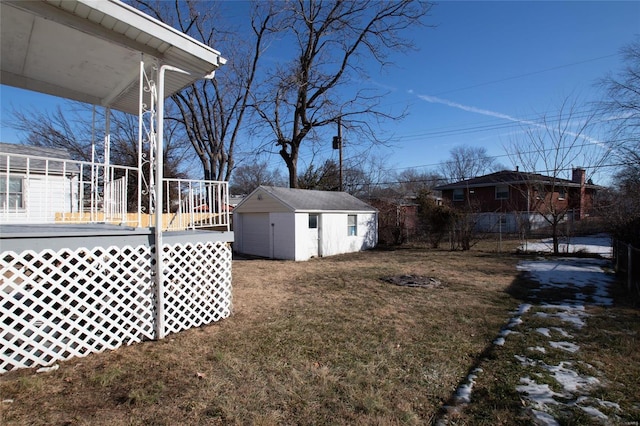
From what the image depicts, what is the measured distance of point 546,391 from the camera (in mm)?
3141

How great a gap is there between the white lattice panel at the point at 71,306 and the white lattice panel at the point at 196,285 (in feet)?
1.05

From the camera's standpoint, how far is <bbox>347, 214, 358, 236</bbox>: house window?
16.6 metres

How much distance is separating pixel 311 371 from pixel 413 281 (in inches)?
210

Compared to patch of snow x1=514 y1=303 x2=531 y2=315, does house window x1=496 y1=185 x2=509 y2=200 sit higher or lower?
higher

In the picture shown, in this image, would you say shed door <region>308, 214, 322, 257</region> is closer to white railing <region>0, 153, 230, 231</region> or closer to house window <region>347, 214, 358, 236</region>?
house window <region>347, 214, 358, 236</region>

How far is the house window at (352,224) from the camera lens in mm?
16647

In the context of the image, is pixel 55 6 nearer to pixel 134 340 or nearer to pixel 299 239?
pixel 134 340

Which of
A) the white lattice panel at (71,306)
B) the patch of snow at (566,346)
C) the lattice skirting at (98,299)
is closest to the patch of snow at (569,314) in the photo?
the patch of snow at (566,346)

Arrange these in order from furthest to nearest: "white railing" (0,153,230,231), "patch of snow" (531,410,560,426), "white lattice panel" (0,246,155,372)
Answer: "white railing" (0,153,230,231)
"white lattice panel" (0,246,155,372)
"patch of snow" (531,410,560,426)

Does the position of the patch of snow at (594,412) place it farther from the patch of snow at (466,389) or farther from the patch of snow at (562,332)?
the patch of snow at (562,332)

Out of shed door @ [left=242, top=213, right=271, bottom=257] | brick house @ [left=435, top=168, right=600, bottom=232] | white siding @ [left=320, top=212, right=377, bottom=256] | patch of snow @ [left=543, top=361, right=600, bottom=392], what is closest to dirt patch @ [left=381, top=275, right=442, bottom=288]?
patch of snow @ [left=543, top=361, right=600, bottom=392]

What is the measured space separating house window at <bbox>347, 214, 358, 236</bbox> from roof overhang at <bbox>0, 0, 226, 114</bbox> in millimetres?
11834

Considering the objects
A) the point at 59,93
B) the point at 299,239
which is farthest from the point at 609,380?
the point at 299,239

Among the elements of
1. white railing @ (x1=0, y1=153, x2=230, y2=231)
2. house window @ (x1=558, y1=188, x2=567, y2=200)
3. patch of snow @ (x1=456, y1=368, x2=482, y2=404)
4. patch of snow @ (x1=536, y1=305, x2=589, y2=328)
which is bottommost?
patch of snow @ (x1=536, y1=305, x2=589, y2=328)
